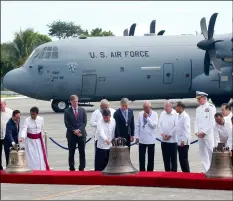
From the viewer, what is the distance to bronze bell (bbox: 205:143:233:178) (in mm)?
15578

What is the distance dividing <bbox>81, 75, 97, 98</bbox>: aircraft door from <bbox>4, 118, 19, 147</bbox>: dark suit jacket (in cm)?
2328

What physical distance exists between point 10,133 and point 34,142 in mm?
624

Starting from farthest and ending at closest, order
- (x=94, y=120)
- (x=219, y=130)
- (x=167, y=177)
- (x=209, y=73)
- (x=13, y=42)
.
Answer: (x=13, y=42)
(x=209, y=73)
(x=94, y=120)
(x=219, y=130)
(x=167, y=177)

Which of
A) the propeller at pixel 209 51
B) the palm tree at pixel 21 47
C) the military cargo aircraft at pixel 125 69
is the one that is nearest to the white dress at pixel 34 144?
the military cargo aircraft at pixel 125 69

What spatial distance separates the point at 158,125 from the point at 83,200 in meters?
4.79

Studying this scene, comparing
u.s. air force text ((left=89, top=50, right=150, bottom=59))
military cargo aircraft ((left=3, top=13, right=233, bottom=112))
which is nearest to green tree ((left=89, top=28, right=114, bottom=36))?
military cargo aircraft ((left=3, top=13, right=233, bottom=112))

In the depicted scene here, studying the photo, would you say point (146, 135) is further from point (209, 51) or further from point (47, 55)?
point (209, 51)

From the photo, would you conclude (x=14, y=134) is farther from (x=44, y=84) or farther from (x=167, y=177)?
(x=44, y=84)

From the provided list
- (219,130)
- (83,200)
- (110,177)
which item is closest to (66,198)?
(83,200)

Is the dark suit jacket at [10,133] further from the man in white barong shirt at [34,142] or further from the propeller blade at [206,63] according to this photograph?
the propeller blade at [206,63]

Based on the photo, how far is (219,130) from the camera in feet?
56.5

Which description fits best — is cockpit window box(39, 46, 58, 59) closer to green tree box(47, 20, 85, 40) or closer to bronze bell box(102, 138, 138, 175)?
bronze bell box(102, 138, 138, 175)

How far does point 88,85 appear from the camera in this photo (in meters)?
42.3

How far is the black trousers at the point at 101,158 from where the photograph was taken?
18188 millimetres
